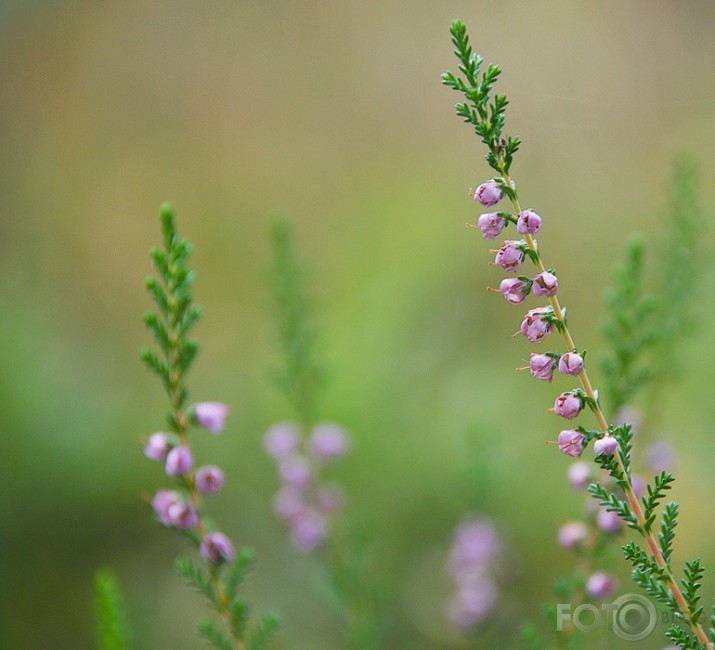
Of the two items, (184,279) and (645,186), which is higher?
(645,186)

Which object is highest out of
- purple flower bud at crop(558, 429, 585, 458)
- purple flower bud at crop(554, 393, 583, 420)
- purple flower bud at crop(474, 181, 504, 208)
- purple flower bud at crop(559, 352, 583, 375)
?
purple flower bud at crop(474, 181, 504, 208)

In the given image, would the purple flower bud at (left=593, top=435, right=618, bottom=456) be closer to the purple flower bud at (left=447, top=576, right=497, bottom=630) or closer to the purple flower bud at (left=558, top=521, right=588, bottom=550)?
the purple flower bud at (left=558, top=521, right=588, bottom=550)

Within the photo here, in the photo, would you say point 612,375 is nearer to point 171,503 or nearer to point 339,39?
point 171,503

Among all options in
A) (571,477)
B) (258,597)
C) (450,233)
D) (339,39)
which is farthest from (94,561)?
(339,39)

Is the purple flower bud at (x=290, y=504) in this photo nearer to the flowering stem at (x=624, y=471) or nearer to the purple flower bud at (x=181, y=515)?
the purple flower bud at (x=181, y=515)

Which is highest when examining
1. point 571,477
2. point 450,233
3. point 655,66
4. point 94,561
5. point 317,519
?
point 655,66

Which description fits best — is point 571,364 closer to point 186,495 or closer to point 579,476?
point 579,476

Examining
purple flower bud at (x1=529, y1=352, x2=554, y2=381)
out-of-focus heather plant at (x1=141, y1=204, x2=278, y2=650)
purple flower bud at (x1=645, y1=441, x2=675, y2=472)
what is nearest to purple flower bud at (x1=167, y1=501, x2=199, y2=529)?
out-of-focus heather plant at (x1=141, y1=204, x2=278, y2=650)
